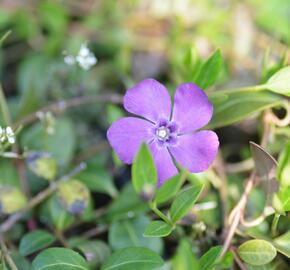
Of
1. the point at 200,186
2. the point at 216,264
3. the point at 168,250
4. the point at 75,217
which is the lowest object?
the point at 168,250

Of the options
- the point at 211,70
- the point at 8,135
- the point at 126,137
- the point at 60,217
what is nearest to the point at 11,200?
the point at 60,217

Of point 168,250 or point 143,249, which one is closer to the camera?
point 143,249

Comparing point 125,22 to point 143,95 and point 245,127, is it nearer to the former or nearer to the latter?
point 245,127

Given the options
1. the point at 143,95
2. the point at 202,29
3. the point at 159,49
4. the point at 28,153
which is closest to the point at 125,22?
the point at 159,49

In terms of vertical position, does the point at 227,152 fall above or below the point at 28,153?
below

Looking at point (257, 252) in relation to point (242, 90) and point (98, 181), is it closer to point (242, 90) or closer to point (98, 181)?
point (242, 90)

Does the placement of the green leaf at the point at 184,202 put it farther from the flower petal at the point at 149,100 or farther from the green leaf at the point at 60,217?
the green leaf at the point at 60,217

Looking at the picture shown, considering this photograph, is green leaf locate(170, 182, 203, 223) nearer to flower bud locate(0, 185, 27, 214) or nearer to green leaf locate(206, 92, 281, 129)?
green leaf locate(206, 92, 281, 129)
